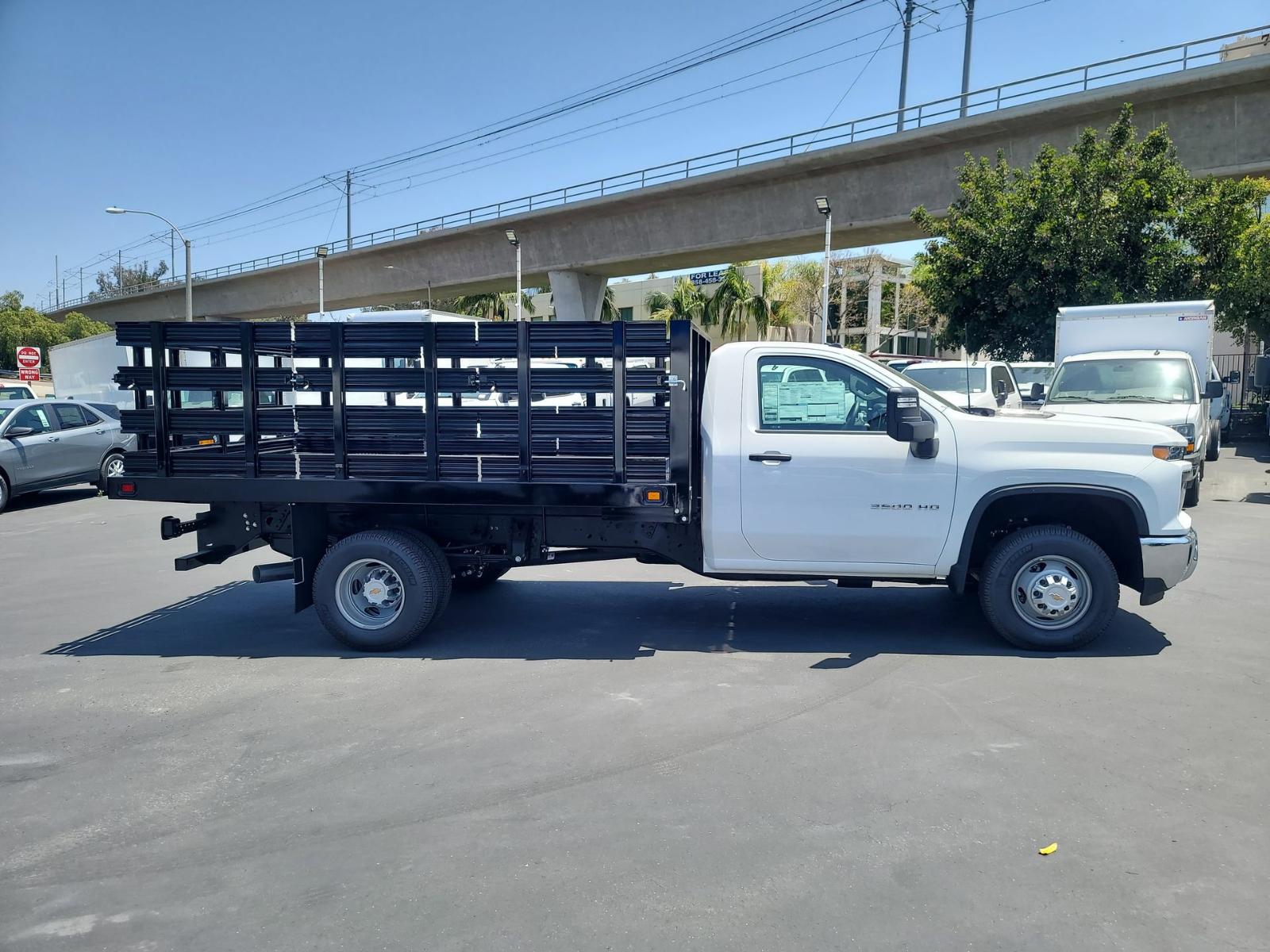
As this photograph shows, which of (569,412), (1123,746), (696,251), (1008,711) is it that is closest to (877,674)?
(1008,711)

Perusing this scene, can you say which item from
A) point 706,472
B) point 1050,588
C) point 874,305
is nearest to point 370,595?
point 706,472

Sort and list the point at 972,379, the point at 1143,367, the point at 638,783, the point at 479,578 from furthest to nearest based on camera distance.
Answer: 1. the point at 972,379
2. the point at 1143,367
3. the point at 479,578
4. the point at 638,783

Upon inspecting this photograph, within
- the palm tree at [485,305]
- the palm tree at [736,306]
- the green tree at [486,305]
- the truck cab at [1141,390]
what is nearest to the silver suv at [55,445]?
the truck cab at [1141,390]

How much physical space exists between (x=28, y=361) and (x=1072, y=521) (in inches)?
1151

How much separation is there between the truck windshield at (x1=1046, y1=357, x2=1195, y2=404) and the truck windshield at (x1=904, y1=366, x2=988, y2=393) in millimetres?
2106

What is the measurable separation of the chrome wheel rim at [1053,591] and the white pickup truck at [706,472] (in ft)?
0.04

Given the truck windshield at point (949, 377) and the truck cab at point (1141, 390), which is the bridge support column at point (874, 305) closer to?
the truck windshield at point (949, 377)

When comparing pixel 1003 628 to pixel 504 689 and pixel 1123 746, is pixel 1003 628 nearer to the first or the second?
pixel 1123 746

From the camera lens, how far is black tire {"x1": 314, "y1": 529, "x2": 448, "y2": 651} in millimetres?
6586

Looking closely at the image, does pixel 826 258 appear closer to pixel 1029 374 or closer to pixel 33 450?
pixel 1029 374

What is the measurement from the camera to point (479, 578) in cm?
839

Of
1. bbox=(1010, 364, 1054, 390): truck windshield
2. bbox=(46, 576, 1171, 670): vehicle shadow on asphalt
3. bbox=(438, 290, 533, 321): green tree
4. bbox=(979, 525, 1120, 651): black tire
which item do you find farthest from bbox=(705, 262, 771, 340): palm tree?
bbox=(979, 525, 1120, 651): black tire

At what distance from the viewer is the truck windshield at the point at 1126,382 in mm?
13430

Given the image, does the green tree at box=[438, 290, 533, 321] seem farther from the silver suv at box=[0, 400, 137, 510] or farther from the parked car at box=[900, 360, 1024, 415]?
the parked car at box=[900, 360, 1024, 415]
